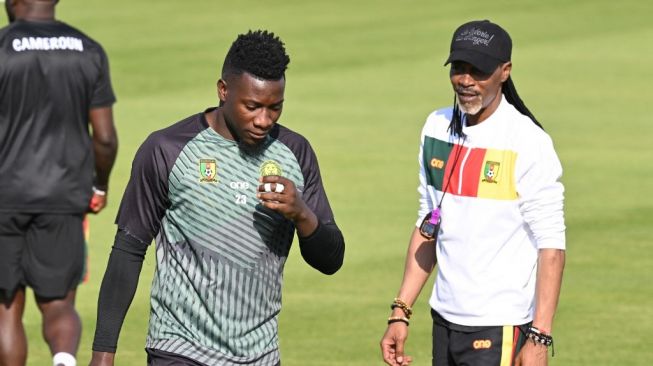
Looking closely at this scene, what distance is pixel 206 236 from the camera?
6930 millimetres

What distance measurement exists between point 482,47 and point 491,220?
0.79m

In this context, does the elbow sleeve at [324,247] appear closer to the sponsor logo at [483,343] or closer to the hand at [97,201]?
the sponsor logo at [483,343]

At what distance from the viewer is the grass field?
13555 millimetres

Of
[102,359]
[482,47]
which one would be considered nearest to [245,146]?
[102,359]

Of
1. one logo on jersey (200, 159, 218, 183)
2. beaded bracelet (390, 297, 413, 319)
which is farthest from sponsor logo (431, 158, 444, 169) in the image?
one logo on jersey (200, 159, 218, 183)

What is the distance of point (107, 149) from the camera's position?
1076 cm

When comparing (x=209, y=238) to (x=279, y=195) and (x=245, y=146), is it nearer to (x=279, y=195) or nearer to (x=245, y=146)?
(x=245, y=146)

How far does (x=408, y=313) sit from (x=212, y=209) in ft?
4.78

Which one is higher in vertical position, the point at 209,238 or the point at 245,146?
the point at 245,146

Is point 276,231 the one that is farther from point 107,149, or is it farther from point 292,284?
point 292,284

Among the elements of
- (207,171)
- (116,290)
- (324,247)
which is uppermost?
(207,171)

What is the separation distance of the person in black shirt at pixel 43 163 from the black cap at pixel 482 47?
3.42 metres

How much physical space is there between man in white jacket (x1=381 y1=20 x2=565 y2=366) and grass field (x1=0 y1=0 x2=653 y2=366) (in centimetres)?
452

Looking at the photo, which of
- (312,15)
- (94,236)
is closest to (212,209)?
(94,236)
